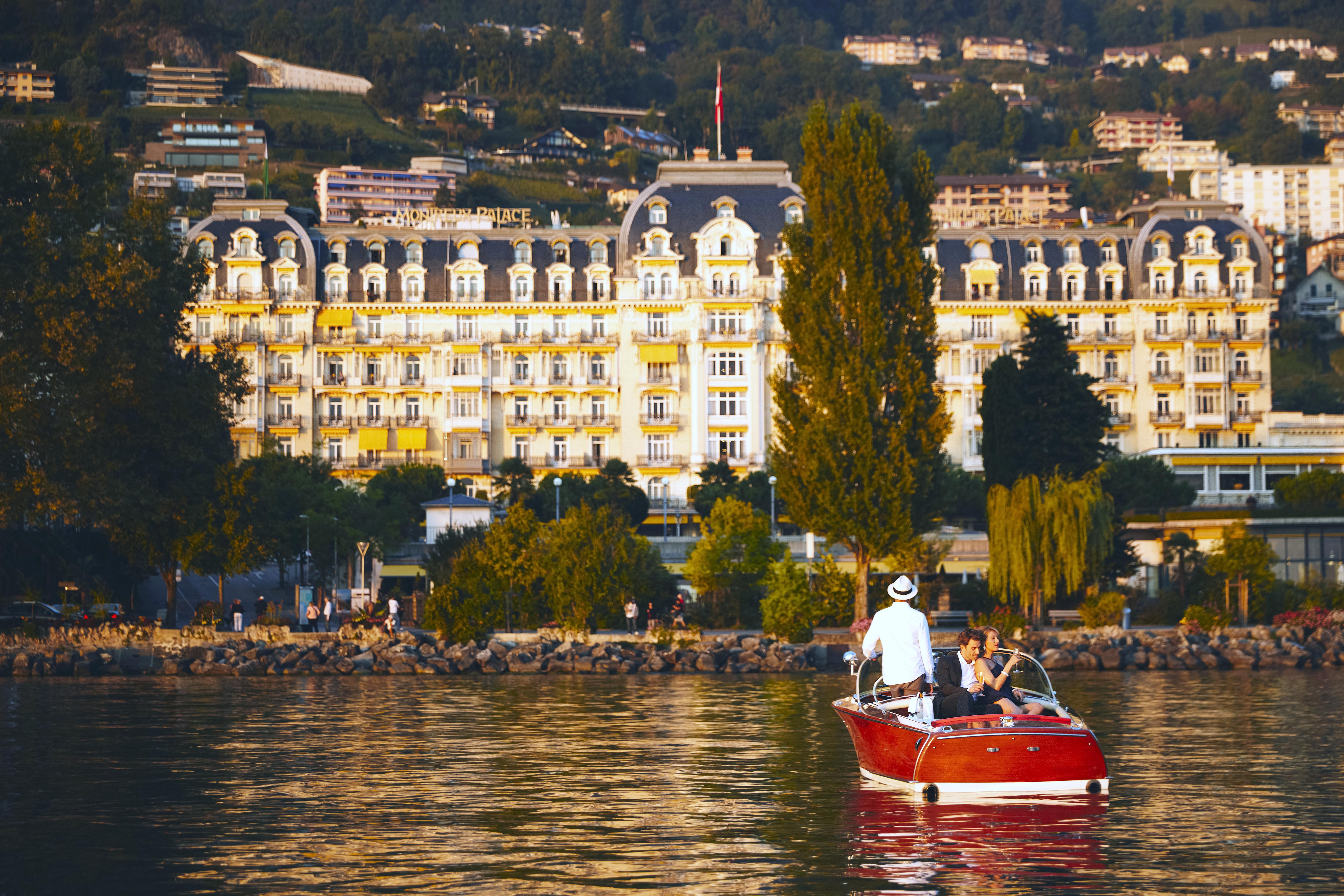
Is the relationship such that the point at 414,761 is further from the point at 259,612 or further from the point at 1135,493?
the point at 1135,493

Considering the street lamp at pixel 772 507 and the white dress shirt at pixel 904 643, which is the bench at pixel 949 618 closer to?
the street lamp at pixel 772 507

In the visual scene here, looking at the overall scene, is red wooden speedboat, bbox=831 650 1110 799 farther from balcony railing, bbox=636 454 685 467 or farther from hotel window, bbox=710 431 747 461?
balcony railing, bbox=636 454 685 467

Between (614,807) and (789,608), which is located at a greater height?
(789,608)

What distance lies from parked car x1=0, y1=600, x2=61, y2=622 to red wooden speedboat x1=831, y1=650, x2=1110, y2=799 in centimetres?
3986

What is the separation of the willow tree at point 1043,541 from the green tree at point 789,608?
22.3 feet

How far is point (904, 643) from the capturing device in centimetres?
2177

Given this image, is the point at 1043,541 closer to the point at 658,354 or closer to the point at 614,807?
the point at 614,807

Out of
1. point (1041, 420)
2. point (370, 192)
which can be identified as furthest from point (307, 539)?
point (370, 192)

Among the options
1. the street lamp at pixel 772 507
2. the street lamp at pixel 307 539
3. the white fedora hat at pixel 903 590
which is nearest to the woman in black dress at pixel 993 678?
the white fedora hat at pixel 903 590

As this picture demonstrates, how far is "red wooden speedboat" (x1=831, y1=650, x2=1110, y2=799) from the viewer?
20.2m

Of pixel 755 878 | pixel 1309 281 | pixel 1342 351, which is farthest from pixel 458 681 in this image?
pixel 1309 281

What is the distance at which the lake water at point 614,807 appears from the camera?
1667cm

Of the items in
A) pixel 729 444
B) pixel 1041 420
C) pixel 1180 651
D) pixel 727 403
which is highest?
pixel 727 403

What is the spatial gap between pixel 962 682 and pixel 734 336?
295ft
